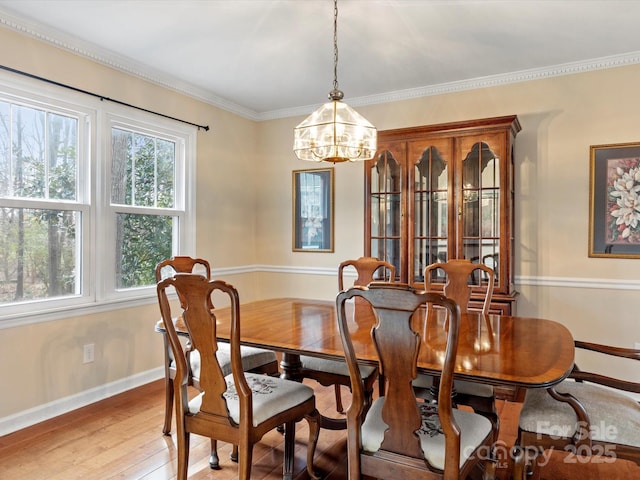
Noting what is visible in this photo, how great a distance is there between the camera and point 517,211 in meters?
3.62

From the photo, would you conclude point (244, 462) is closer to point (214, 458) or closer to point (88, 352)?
point (214, 458)

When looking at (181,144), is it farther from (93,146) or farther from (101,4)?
(101,4)

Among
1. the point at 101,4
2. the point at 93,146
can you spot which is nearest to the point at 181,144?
the point at 93,146

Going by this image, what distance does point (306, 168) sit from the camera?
4.63 meters

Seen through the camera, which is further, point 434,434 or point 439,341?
point 439,341

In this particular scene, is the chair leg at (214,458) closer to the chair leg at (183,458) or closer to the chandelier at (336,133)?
the chair leg at (183,458)

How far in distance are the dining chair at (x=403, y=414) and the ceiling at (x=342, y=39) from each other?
189 centimetres

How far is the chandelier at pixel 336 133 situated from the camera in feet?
7.60

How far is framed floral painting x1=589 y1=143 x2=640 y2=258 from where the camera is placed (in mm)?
3234

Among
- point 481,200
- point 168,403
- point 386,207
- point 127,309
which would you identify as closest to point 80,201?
point 127,309

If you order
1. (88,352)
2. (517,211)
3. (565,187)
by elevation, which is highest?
(565,187)

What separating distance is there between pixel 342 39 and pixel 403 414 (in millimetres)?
2441

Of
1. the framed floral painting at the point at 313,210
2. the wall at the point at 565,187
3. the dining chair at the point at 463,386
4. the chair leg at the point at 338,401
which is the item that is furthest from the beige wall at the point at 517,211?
the chair leg at the point at 338,401

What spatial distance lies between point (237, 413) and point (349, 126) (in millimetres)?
1500
